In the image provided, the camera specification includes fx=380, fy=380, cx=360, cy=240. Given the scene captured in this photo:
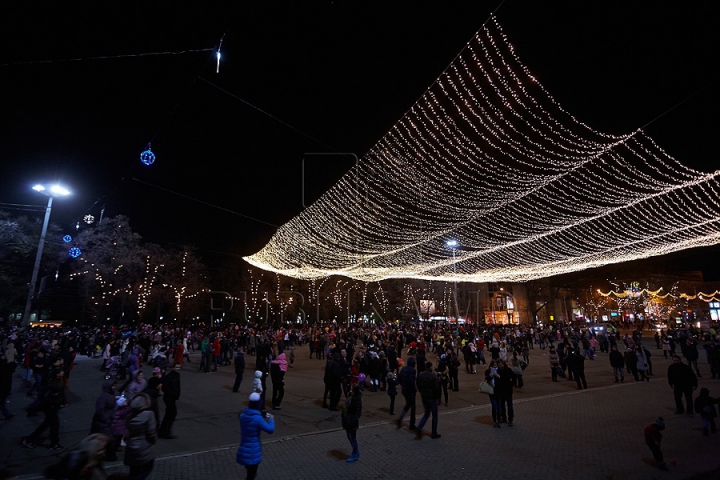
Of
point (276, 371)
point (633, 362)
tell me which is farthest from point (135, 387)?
point (633, 362)

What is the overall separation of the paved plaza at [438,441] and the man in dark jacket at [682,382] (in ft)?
1.19

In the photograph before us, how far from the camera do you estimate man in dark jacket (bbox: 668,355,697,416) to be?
848 centimetres

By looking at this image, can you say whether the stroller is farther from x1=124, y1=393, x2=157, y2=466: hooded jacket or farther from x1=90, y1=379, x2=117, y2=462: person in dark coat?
x1=124, y1=393, x2=157, y2=466: hooded jacket

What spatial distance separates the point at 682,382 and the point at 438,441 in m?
6.08

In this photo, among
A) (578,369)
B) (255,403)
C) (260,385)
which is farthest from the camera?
(578,369)

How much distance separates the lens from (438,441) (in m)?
6.92

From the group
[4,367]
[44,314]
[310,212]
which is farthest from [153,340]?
[44,314]

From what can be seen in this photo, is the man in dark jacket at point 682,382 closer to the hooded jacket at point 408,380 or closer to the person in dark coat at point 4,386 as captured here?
the hooded jacket at point 408,380

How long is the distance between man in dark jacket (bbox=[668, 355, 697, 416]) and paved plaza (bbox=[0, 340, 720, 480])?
0.36 metres

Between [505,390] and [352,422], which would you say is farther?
[505,390]

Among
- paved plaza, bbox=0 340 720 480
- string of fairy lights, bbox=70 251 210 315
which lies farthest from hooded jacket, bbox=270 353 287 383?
string of fairy lights, bbox=70 251 210 315

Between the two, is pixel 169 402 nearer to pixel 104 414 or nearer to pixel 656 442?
pixel 104 414

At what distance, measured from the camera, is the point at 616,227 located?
1798cm

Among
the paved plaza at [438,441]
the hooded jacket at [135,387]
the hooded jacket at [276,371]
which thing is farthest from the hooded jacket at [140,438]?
the hooded jacket at [276,371]
